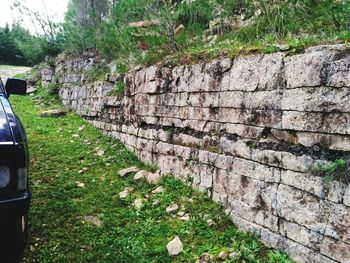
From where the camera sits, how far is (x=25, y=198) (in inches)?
95.3

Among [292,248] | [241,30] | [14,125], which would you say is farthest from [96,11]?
[292,248]

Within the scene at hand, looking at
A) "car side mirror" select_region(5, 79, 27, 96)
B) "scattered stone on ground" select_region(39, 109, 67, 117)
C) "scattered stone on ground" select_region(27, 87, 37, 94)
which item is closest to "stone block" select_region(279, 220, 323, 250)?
"car side mirror" select_region(5, 79, 27, 96)

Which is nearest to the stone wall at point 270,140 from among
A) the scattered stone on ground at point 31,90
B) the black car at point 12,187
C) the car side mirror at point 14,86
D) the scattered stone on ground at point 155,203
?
the scattered stone on ground at point 155,203

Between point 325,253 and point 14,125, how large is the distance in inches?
113

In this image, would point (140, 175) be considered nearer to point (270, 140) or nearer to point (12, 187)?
point (270, 140)

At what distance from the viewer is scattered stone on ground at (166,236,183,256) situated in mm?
3311

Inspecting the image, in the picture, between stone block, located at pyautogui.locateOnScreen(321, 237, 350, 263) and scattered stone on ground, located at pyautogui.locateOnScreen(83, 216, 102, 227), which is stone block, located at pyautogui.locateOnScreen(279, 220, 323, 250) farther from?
scattered stone on ground, located at pyautogui.locateOnScreen(83, 216, 102, 227)

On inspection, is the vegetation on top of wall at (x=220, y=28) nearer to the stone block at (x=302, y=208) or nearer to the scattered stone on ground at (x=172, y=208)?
the stone block at (x=302, y=208)

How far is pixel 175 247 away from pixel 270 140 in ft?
4.97

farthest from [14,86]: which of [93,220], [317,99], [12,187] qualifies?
[317,99]

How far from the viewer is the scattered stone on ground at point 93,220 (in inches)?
156

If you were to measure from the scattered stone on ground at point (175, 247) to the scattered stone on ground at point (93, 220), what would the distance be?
1019mm

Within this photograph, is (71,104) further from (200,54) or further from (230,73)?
(230,73)

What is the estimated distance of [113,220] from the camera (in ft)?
13.2
